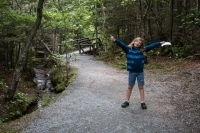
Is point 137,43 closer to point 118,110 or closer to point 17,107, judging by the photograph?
point 118,110

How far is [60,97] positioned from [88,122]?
2794mm

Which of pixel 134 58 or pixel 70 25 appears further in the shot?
pixel 70 25

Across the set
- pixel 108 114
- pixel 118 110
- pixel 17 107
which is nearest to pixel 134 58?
pixel 118 110

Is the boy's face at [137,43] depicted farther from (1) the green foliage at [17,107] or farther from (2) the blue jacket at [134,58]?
(1) the green foliage at [17,107]

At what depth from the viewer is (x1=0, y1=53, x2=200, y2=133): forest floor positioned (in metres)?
5.01

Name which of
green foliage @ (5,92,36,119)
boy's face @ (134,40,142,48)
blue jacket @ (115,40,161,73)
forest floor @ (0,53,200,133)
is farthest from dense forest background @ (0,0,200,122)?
boy's face @ (134,40,142,48)

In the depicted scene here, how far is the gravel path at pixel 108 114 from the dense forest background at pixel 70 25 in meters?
2.30

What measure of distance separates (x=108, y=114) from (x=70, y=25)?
529 centimetres

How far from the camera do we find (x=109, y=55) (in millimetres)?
18703

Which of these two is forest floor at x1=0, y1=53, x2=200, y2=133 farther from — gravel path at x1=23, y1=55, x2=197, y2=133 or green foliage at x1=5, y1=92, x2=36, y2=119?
green foliage at x1=5, y1=92, x2=36, y2=119

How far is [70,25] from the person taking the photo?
971cm

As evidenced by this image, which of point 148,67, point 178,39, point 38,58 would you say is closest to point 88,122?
point 148,67

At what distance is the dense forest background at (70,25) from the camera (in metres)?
9.17

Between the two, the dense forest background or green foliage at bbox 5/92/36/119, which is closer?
green foliage at bbox 5/92/36/119
